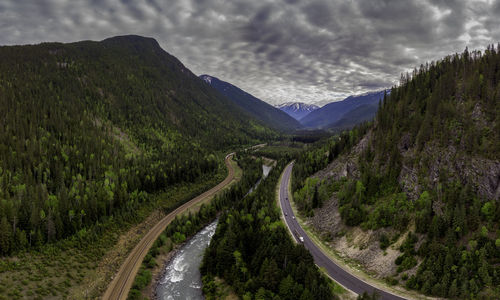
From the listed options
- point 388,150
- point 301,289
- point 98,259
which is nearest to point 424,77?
point 388,150

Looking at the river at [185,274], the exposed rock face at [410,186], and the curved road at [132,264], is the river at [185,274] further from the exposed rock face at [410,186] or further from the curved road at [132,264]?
the exposed rock face at [410,186]

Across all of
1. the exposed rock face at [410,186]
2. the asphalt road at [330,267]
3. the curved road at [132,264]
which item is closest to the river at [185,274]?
the curved road at [132,264]

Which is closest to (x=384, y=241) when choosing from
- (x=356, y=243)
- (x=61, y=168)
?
(x=356, y=243)

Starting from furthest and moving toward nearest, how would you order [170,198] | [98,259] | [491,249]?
[170,198] < [98,259] < [491,249]

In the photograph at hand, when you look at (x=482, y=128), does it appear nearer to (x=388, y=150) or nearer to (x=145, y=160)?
(x=388, y=150)

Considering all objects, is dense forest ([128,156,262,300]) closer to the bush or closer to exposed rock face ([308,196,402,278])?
exposed rock face ([308,196,402,278])

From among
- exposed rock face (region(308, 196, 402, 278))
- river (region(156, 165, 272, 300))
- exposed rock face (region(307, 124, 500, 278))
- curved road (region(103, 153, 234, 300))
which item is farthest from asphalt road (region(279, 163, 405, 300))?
curved road (region(103, 153, 234, 300))

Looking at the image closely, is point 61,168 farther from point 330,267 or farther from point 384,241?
point 384,241
